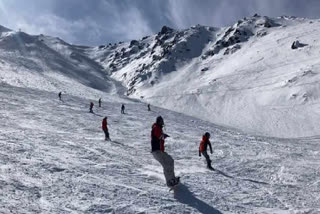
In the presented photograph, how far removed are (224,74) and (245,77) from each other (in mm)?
8964

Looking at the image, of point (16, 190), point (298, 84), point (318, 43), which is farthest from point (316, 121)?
point (16, 190)

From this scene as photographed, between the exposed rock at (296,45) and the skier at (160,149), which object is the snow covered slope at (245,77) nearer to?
the exposed rock at (296,45)

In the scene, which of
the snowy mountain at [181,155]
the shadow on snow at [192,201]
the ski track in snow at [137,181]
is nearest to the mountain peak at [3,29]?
the snowy mountain at [181,155]

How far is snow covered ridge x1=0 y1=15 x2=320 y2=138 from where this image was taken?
216 feet

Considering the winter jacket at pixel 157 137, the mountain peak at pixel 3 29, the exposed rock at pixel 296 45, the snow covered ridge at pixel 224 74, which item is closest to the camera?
the winter jacket at pixel 157 137

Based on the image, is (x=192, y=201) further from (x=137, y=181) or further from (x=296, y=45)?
(x=296, y=45)

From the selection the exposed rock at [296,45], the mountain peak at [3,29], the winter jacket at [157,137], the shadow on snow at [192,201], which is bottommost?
the shadow on snow at [192,201]

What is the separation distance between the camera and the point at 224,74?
328 ft

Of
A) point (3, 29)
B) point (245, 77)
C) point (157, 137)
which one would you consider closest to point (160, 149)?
point (157, 137)

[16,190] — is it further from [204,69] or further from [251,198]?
[204,69]

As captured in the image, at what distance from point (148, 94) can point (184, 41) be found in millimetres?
57056

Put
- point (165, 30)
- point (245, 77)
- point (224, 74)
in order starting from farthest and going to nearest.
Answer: point (165, 30)
point (224, 74)
point (245, 77)

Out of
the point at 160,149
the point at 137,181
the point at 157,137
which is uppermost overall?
the point at 157,137

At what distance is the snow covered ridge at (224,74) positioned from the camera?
216ft
